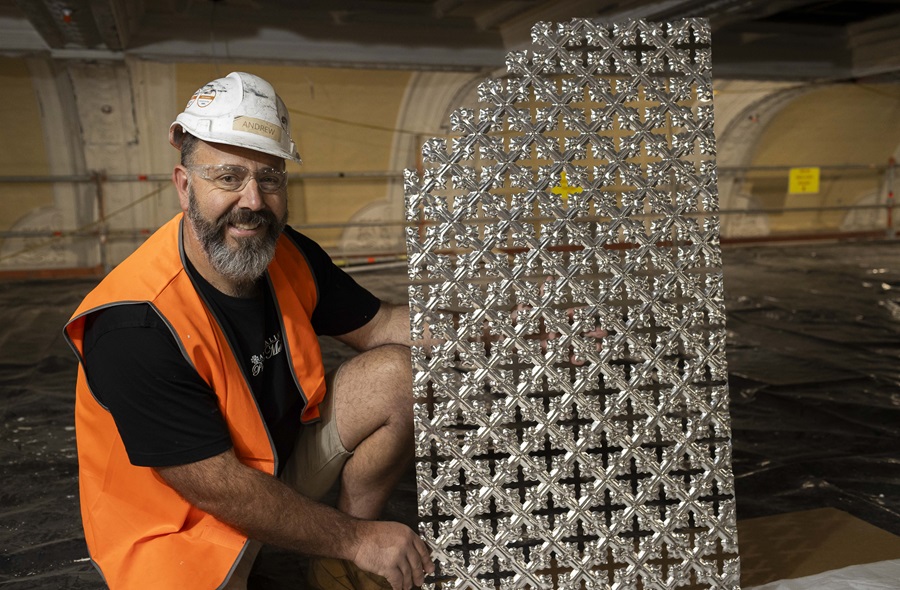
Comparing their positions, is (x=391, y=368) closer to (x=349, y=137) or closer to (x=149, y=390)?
(x=149, y=390)

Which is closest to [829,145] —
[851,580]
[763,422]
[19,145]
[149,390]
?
[763,422]

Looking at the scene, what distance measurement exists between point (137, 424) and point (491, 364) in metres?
0.71

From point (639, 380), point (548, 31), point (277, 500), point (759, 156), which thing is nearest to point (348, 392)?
point (277, 500)

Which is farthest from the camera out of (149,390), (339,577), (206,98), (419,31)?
(419,31)

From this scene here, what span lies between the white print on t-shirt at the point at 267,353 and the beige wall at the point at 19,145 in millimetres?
8629

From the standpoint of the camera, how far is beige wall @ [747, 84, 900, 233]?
39.9 ft

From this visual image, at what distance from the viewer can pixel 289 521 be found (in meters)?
1.68

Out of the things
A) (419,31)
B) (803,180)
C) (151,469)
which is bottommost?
(151,469)

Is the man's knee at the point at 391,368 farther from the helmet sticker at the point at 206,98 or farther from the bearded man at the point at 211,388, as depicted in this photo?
the helmet sticker at the point at 206,98

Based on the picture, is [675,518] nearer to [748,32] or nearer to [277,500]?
[277,500]

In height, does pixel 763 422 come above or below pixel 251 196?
below

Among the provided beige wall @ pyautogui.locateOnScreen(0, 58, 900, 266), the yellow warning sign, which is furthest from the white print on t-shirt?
the yellow warning sign

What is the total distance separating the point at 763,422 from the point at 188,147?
2647 millimetres

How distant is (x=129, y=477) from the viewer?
1752 mm
